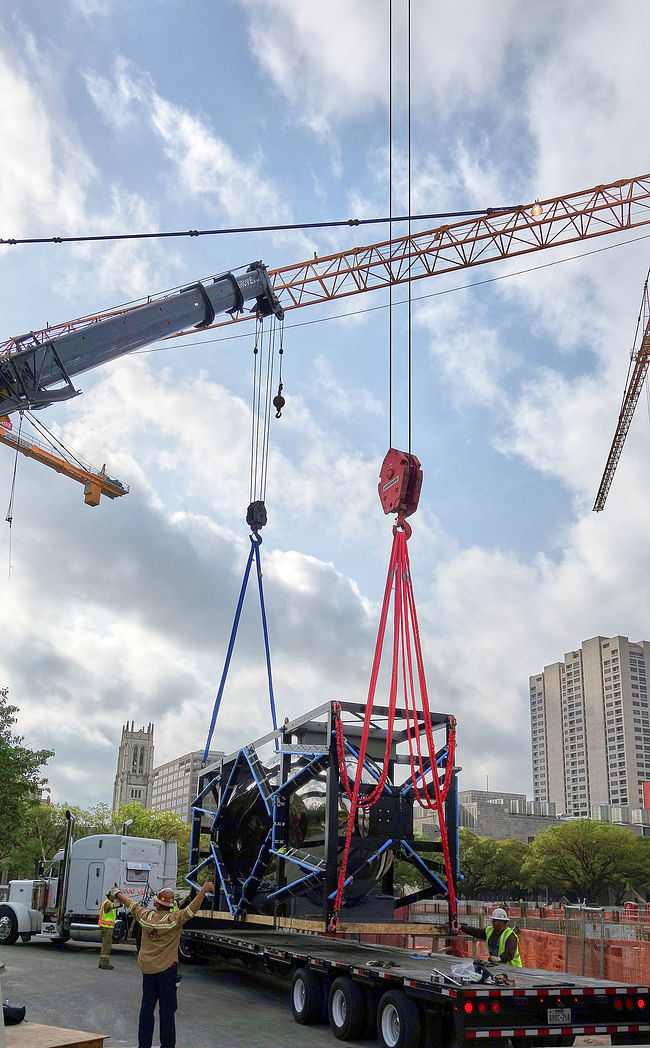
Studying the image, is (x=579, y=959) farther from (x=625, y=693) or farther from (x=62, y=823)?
(x=625, y=693)

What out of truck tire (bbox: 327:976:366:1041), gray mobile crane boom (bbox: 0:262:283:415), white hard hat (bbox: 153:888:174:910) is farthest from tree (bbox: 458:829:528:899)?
white hard hat (bbox: 153:888:174:910)

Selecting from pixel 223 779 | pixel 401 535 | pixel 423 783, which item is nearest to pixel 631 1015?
pixel 423 783

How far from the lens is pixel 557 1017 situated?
10250mm

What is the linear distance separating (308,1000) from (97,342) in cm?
1170

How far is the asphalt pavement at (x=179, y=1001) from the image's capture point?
38.9ft

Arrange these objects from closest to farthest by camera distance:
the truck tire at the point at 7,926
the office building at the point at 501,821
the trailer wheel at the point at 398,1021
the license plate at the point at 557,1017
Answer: the license plate at the point at 557,1017 < the trailer wheel at the point at 398,1021 < the truck tire at the point at 7,926 < the office building at the point at 501,821

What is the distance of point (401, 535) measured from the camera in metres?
14.7

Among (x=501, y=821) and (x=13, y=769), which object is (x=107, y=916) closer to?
(x=13, y=769)

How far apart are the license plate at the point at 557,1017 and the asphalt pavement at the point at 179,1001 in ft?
8.79

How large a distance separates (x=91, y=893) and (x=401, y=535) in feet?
45.3

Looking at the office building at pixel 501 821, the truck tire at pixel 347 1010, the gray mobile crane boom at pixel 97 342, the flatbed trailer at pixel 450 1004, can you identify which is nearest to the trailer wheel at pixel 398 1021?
the flatbed trailer at pixel 450 1004

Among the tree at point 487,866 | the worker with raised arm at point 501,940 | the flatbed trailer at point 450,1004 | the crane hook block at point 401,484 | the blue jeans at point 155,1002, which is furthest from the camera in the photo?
the tree at point 487,866

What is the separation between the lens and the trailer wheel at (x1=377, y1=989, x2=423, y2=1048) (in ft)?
34.8

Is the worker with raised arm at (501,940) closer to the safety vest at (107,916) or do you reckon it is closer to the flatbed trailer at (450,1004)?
the flatbed trailer at (450,1004)
